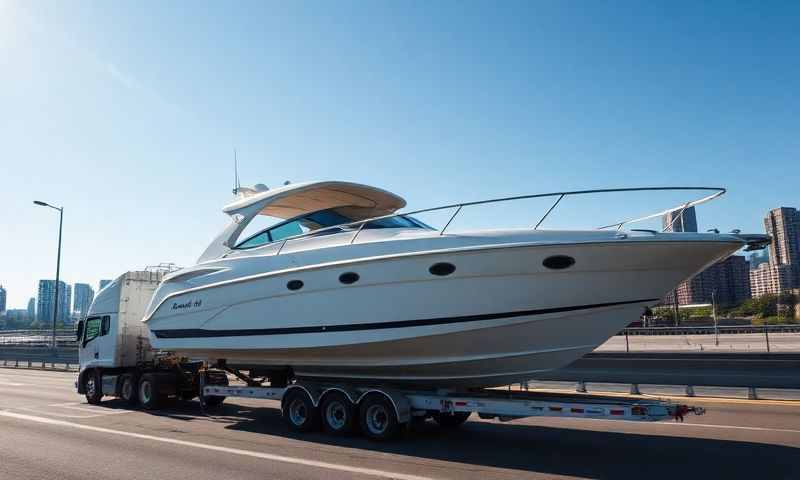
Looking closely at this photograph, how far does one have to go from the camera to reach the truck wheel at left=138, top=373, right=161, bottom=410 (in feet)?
36.2

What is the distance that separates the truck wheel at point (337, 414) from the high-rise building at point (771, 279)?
104 metres

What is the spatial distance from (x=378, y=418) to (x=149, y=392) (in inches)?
231

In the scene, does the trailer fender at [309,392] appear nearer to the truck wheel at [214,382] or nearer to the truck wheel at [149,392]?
the truck wheel at [214,382]

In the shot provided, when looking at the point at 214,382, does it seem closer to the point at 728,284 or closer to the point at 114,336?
the point at 114,336

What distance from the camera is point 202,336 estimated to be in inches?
384

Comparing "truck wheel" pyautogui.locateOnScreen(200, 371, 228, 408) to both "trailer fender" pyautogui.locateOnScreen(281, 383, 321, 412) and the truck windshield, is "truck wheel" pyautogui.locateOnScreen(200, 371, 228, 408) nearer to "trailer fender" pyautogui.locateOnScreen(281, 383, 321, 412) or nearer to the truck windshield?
"trailer fender" pyautogui.locateOnScreen(281, 383, 321, 412)

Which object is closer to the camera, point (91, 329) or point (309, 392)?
point (309, 392)

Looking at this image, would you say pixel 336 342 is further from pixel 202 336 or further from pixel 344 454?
pixel 202 336

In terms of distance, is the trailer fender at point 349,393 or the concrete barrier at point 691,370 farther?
the concrete barrier at point 691,370

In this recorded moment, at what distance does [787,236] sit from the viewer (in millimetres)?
91750

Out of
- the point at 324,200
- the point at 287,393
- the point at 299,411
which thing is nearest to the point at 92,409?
the point at 287,393

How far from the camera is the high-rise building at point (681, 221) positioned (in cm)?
655

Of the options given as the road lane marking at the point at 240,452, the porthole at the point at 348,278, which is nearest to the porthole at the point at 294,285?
the porthole at the point at 348,278

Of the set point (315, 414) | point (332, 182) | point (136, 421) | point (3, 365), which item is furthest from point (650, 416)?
point (3, 365)
